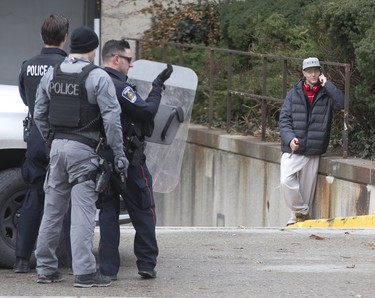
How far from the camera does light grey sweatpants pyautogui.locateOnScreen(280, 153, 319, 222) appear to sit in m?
11.7

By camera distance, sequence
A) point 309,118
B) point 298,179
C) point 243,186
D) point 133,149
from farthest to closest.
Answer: point 243,186 → point 298,179 → point 309,118 → point 133,149

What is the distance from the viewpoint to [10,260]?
315 inches

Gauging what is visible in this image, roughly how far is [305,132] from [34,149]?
15.1 ft

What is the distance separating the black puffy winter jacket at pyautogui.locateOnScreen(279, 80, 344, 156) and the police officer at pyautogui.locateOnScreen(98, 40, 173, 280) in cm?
428

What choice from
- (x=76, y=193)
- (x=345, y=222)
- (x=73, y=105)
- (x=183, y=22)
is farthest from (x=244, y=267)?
(x=183, y=22)

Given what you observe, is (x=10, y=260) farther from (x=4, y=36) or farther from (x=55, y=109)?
(x=4, y=36)

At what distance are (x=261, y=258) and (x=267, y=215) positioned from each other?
4146 mm

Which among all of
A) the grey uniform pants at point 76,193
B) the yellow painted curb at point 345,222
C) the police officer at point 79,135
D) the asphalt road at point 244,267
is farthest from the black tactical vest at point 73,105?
the yellow painted curb at point 345,222

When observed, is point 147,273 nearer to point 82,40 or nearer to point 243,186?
point 82,40

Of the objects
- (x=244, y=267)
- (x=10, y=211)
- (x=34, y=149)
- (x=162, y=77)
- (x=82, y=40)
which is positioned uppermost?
(x=82, y=40)

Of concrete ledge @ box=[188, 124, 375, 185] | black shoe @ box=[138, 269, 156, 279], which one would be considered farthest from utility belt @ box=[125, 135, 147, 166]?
concrete ledge @ box=[188, 124, 375, 185]

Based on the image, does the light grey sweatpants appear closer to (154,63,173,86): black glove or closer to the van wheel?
the van wheel

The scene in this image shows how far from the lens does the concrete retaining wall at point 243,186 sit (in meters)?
11.3

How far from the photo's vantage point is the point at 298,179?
11750 millimetres
